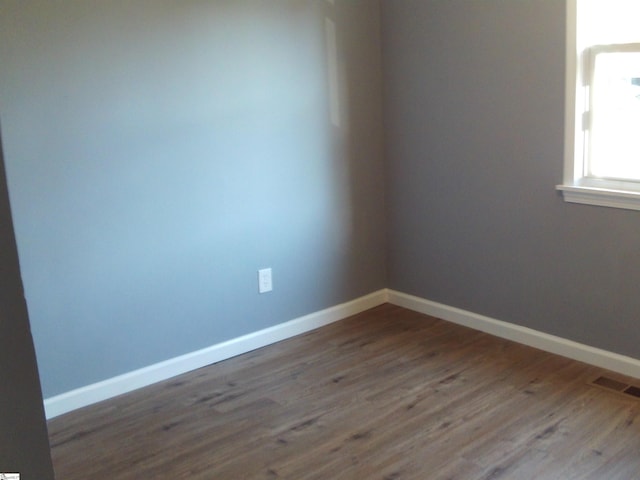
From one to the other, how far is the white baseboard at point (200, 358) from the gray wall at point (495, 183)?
0.39 metres

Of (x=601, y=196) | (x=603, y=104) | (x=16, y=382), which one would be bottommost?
(x=601, y=196)

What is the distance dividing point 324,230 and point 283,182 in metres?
0.38

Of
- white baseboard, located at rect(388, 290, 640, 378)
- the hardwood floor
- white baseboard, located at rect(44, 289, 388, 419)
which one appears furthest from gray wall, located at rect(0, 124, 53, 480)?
white baseboard, located at rect(388, 290, 640, 378)

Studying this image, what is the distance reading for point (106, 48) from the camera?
266cm

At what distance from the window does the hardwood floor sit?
0.80m

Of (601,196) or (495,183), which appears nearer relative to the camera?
(601,196)

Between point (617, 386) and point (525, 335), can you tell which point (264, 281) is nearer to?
point (525, 335)

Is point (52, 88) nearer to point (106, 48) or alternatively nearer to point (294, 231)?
point (106, 48)

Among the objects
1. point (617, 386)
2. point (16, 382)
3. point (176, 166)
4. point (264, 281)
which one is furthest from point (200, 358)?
point (16, 382)

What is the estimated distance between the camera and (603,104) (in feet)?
9.45

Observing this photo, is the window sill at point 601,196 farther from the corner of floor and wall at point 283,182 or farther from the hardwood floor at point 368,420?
the hardwood floor at point 368,420

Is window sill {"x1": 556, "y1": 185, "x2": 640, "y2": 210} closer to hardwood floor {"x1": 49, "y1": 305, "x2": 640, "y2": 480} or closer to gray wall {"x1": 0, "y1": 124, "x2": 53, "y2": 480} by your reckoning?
hardwood floor {"x1": 49, "y1": 305, "x2": 640, "y2": 480}

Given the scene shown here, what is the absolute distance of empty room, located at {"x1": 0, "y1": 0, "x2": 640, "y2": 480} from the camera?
2504 millimetres

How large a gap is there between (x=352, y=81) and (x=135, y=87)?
1.19 metres
